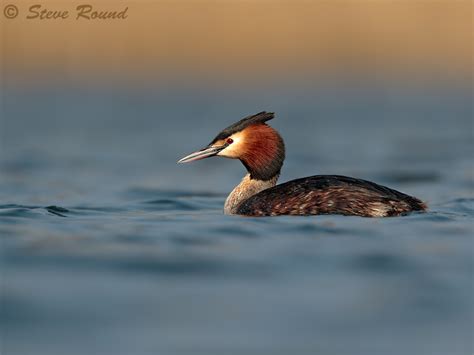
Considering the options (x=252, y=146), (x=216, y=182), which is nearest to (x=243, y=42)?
(x=216, y=182)

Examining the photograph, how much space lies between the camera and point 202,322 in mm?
6332

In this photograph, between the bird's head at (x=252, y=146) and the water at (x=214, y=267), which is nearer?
the water at (x=214, y=267)

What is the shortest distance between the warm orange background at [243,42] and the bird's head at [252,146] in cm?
2324

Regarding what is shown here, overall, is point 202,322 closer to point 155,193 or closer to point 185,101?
point 155,193

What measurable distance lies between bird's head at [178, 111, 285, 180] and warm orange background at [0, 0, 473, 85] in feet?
76.2

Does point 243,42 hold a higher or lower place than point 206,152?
Answer: higher

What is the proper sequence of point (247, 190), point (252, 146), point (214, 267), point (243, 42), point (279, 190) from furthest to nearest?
point (243, 42) → point (247, 190) → point (252, 146) → point (279, 190) → point (214, 267)

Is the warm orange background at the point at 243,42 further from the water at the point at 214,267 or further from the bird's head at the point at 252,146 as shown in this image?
the bird's head at the point at 252,146

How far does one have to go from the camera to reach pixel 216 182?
16.0 meters

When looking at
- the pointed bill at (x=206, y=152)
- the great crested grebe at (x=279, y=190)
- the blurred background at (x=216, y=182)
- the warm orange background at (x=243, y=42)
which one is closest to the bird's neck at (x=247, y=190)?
the great crested grebe at (x=279, y=190)

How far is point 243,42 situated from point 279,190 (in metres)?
33.0

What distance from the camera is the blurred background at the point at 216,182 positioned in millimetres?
6348

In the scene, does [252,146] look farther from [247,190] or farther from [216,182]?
[216,182]

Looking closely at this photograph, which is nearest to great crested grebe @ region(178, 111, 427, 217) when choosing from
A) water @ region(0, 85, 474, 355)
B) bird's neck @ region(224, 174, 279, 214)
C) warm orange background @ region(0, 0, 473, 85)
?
bird's neck @ region(224, 174, 279, 214)
